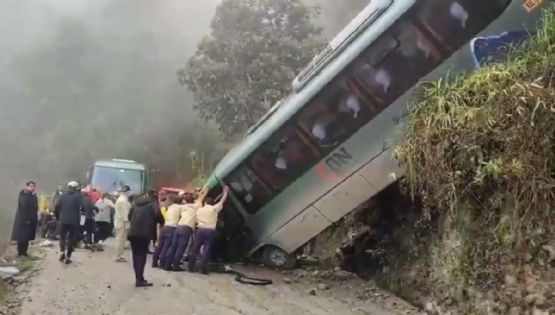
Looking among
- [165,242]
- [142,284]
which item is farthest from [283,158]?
[142,284]

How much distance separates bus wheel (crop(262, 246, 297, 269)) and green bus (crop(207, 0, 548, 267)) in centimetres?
2

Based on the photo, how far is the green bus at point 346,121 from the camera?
8.71 metres

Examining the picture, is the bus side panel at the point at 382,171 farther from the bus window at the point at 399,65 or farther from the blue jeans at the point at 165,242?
the blue jeans at the point at 165,242

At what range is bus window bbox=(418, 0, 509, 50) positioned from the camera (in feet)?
28.0

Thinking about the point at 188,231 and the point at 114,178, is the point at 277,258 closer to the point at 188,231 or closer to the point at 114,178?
the point at 188,231

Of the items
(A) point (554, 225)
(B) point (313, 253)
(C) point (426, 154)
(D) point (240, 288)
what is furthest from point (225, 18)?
(A) point (554, 225)

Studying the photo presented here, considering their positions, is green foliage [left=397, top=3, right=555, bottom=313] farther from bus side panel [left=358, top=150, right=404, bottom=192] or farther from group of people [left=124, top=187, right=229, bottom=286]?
group of people [left=124, top=187, right=229, bottom=286]

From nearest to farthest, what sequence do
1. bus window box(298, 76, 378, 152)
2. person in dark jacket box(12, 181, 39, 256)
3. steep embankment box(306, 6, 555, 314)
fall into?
steep embankment box(306, 6, 555, 314), bus window box(298, 76, 378, 152), person in dark jacket box(12, 181, 39, 256)

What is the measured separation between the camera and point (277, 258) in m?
10.8

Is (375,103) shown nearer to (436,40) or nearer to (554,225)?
(436,40)

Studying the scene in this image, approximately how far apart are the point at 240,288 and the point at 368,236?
2635mm

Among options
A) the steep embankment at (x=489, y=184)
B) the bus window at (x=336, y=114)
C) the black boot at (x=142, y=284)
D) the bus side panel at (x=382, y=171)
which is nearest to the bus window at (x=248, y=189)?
the bus window at (x=336, y=114)

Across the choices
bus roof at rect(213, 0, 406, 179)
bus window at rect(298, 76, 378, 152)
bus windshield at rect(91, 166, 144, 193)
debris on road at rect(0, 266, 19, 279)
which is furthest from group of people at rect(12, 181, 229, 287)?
bus windshield at rect(91, 166, 144, 193)

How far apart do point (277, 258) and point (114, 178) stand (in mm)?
9621
